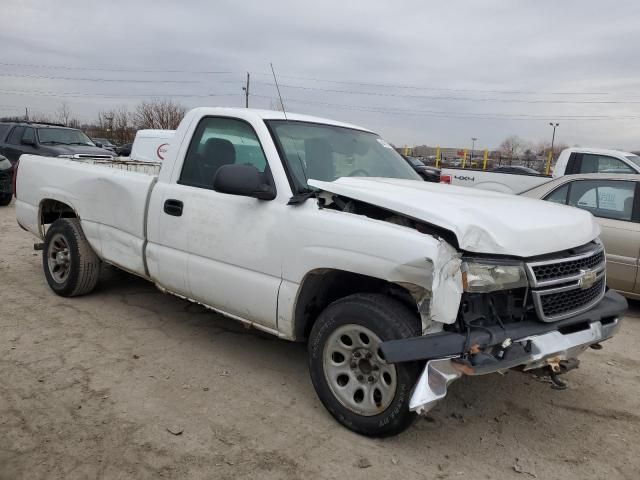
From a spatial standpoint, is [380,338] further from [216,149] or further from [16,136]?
[16,136]

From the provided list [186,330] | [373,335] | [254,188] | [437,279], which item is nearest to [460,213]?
[437,279]

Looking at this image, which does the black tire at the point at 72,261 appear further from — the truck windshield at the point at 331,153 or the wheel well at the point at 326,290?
the wheel well at the point at 326,290

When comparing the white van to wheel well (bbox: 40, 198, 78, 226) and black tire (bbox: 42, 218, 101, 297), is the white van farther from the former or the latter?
black tire (bbox: 42, 218, 101, 297)

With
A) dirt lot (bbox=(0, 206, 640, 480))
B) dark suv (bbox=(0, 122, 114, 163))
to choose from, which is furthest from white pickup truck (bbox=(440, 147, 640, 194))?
dark suv (bbox=(0, 122, 114, 163))

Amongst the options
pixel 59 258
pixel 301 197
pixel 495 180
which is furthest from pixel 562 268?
pixel 495 180

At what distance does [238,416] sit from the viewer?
3309 mm

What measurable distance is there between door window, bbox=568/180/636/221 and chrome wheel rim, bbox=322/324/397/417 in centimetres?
426

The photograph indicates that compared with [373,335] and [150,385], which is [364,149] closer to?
[373,335]

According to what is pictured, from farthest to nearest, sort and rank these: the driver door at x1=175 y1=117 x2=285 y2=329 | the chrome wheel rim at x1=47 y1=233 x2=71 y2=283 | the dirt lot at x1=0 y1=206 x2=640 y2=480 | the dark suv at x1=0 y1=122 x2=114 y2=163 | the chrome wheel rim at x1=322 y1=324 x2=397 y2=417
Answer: the dark suv at x1=0 y1=122 x2=114 y2=163 < the chrome wheel rim at x1=47 y1=233 x2=71 y2=283 < the driver door at x1=175 y1=117 x2=285 y2=329 < the chrome wheel rim at x1=322 y1=324 x2=397 y2=417 < the dirt lot at x1=0 y1=206 x2=640 y2=480

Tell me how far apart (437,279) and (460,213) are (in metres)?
0.44

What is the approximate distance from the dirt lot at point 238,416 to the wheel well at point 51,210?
1.30 meters

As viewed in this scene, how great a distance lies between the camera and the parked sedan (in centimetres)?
566

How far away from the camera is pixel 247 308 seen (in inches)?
144

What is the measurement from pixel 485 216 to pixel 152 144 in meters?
9.53
